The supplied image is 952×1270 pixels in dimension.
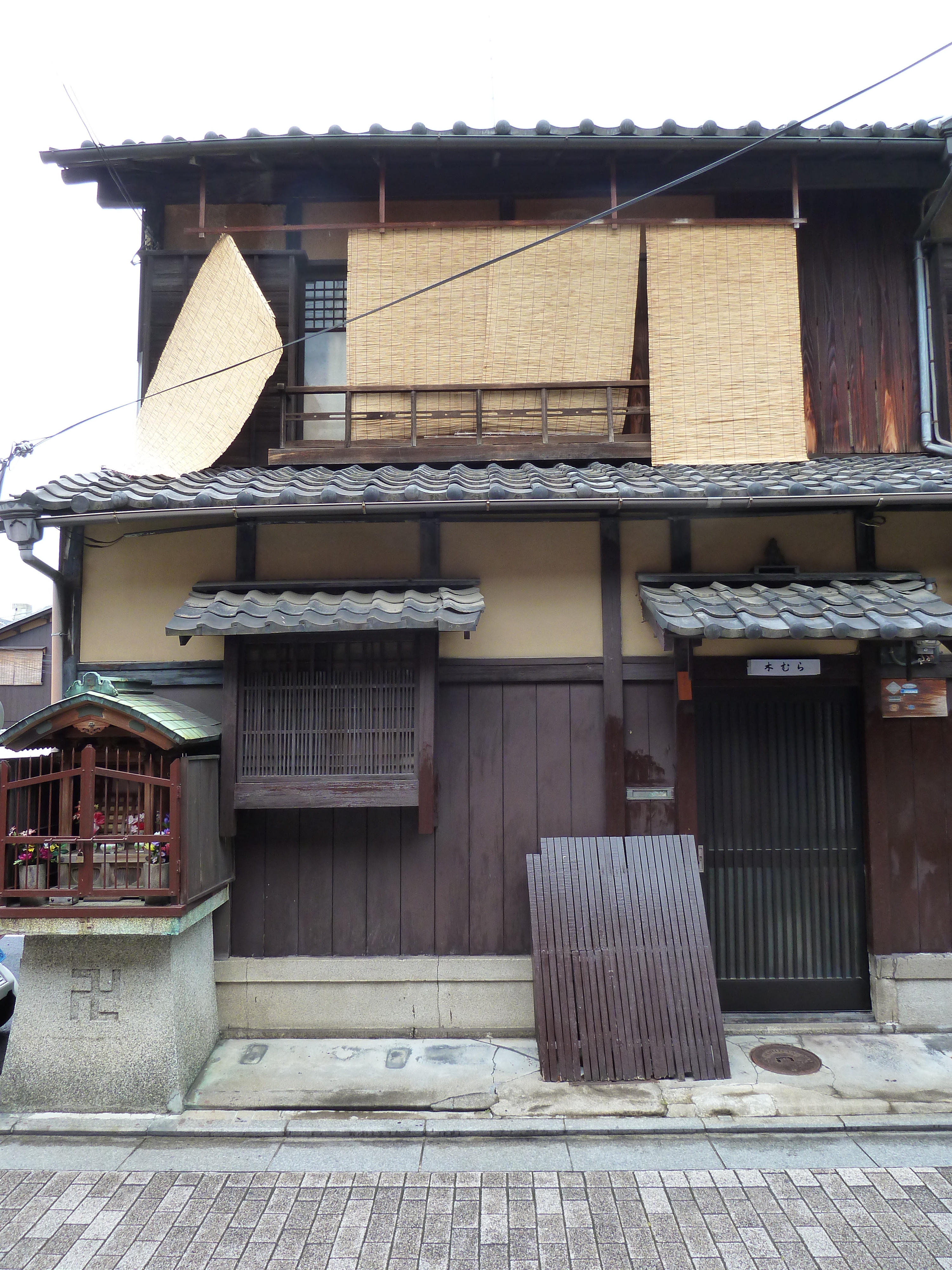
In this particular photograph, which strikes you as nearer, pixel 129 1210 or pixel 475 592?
pixel 129 1210

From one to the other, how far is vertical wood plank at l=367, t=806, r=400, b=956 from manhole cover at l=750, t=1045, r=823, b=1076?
3.21 meters

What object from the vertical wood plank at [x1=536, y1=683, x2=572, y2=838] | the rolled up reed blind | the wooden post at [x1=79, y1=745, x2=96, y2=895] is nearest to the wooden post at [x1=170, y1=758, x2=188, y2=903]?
the wooden post at [x1=79, y1=745, x2=96, y2=895]

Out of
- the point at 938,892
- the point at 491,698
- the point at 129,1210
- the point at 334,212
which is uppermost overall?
the point at 334,212

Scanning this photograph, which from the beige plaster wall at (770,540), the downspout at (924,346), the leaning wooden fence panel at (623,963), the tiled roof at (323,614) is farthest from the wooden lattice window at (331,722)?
the downspout at (924,346)

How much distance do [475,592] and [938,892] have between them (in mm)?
5088

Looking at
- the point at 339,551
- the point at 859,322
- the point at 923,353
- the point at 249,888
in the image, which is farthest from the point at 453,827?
the point at 923,353

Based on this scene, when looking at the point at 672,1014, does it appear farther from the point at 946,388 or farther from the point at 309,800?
the point at 946,388

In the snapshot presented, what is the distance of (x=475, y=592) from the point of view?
6949 millimetres

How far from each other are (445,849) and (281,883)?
1536 millimetres

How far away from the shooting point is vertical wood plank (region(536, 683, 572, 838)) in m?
7.02

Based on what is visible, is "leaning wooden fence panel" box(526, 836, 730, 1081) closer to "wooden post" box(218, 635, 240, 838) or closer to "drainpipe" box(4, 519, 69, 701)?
"wooden post" box(218, 635, 240, 838)

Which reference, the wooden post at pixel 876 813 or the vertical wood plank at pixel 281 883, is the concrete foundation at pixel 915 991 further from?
the vertical wood plank at pixel 281 883

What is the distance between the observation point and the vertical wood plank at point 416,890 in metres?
6.94

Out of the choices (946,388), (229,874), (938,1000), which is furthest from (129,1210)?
(946,388)
